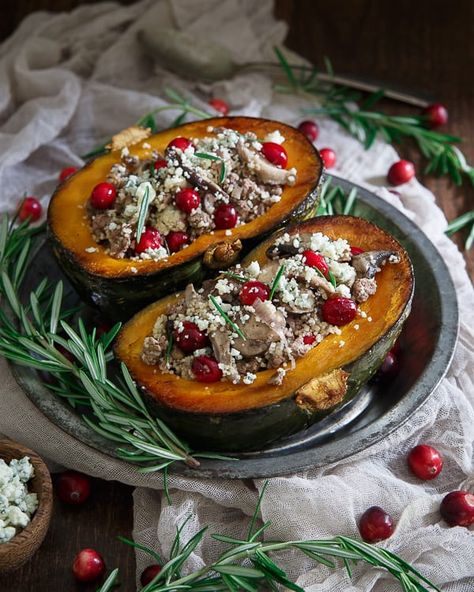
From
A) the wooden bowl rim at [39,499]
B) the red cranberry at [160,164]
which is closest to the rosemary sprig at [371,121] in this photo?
the red cranberry at [160,164]

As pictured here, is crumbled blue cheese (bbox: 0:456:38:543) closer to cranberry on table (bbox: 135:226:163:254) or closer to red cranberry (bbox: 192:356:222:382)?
red cranberry (bbox: 192:356:222:382)

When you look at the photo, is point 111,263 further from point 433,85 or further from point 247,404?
point 433,85

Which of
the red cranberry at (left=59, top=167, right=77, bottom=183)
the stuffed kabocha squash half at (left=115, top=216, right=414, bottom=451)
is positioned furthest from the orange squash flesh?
the red cranberry at (left=59, top=167, right=77, bottom=183)

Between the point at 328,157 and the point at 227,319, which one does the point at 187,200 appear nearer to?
the point at 227,319

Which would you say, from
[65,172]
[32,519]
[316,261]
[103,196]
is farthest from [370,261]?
[65,172]

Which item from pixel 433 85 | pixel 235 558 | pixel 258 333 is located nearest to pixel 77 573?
pixel 235 558
